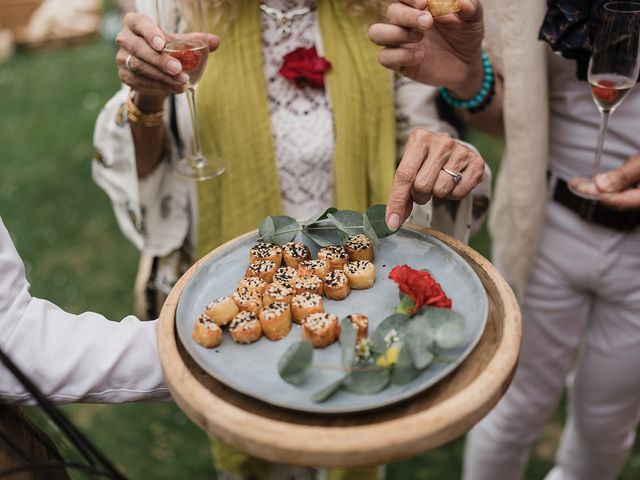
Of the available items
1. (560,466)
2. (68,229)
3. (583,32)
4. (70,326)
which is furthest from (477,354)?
(68,229)

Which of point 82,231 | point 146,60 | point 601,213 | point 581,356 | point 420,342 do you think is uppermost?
point 146,60

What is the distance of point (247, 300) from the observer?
1.08 m

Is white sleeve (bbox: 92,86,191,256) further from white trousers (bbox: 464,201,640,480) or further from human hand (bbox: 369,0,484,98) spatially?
white trousers (bbox: 464,201,640,480)

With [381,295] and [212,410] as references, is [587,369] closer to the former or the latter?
[381,295]

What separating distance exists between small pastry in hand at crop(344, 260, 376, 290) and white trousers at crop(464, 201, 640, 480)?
0.88 metres

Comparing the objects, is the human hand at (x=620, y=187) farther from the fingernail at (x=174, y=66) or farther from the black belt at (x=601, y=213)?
the fingernail at (x=174, y=66)

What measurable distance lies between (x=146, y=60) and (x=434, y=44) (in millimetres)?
661

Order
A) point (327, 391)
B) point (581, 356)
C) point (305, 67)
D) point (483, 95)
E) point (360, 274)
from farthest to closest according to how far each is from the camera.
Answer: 1. point (581, 356)
2. point (483, 95)
3. point (305, 67)
4. point (360, 274)
5. point (327, 391)

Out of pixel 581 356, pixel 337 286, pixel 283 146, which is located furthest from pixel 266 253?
pixel 581 356

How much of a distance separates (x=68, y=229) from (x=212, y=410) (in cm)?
350

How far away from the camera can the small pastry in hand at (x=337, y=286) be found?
1097 mm

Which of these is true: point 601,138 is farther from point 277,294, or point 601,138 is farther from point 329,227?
point 277,294

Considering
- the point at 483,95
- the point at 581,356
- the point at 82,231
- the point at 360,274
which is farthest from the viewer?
the point at 82,231

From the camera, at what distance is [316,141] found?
163cm
